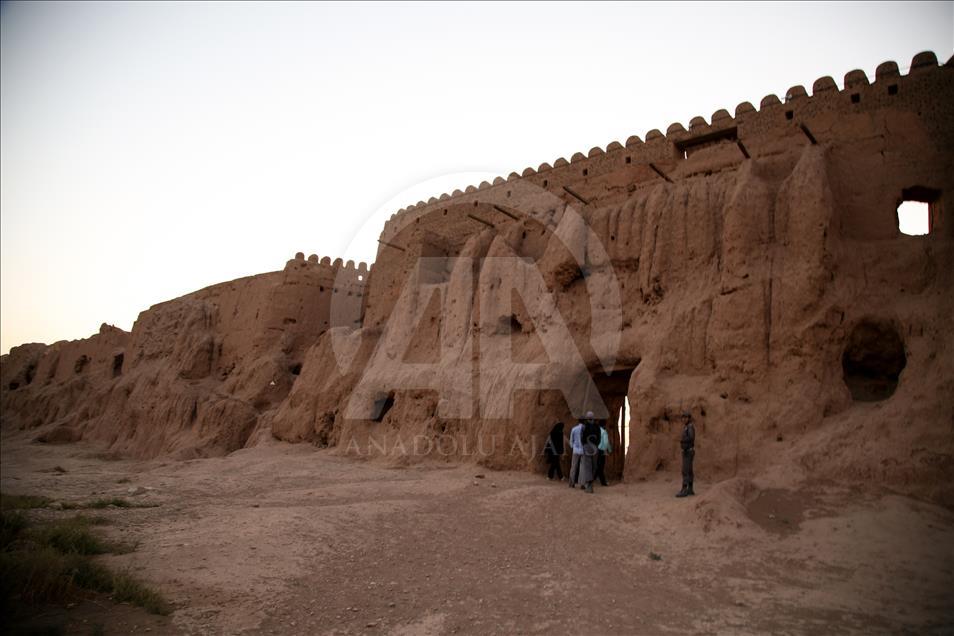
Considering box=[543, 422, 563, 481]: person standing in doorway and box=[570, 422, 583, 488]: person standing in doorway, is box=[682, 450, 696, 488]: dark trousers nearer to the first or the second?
box=[570, 422, 583, 488]: person standing in doorway

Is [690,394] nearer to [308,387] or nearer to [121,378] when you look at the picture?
[308,387]

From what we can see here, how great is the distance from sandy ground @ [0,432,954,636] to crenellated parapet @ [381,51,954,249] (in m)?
7.12

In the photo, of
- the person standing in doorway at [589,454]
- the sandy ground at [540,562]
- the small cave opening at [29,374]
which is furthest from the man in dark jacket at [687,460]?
the small cave opening at [29,374]

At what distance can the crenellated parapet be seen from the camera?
36.5 ft

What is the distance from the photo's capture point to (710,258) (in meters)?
11.9

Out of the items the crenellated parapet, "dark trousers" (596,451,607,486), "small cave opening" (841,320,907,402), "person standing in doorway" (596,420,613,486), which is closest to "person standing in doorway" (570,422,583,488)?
"person standing in doorway" (596,420,613,486)

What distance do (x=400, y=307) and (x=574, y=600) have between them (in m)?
12.0

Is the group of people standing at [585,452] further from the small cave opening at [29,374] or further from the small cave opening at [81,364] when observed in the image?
the small cave opening at [29,374]

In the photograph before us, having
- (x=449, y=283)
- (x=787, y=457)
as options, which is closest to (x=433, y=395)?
(x=449, y=283)

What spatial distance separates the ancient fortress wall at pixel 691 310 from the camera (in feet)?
31.0

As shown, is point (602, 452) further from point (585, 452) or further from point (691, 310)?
point (691, 310)

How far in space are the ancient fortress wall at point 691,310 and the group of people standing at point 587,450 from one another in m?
0.43

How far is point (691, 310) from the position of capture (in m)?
11.4

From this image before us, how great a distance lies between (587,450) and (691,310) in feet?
10.6
